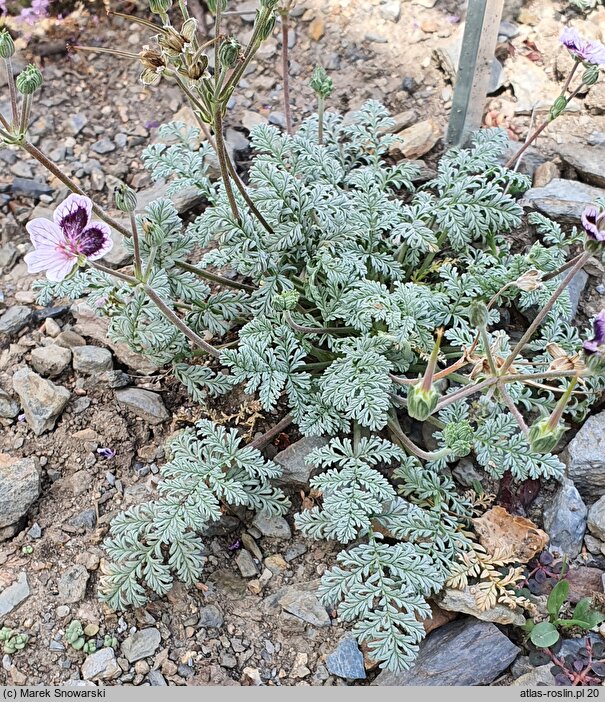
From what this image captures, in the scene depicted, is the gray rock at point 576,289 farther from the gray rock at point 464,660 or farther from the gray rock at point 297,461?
the gray rock at point 464,660

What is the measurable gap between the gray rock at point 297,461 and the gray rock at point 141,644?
0.71 m

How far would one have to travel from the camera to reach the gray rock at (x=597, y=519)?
112 inches

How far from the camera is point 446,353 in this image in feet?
10.2

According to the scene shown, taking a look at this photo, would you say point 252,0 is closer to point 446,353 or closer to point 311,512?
point 446,353

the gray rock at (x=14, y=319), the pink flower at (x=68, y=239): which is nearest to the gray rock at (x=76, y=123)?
the gray rock at (x=14, y=319)

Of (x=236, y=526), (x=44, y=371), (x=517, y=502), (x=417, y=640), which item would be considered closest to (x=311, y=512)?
(x=236, y=526)

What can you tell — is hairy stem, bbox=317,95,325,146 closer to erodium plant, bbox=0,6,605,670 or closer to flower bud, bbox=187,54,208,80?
erodium plant, bbox=0,6,605,670

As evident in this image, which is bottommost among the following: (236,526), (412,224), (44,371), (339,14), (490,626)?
(490,626)

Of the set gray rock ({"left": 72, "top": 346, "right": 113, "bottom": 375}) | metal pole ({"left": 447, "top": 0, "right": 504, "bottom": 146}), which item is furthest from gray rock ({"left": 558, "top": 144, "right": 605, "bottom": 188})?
gray rock ({"left": 72, "top": 346, "right": 113, "bottom": 375})

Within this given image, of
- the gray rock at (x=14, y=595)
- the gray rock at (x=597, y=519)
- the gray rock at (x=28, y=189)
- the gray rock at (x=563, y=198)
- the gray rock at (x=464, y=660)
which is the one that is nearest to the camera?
the gray rock at (x=464, y=660)

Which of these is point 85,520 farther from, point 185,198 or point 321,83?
point 321,83

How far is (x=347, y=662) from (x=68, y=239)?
65.6 inches

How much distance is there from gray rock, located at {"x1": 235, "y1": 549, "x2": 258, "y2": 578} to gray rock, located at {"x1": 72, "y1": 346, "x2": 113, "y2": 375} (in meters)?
1.00

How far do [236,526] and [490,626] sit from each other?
987 mm
